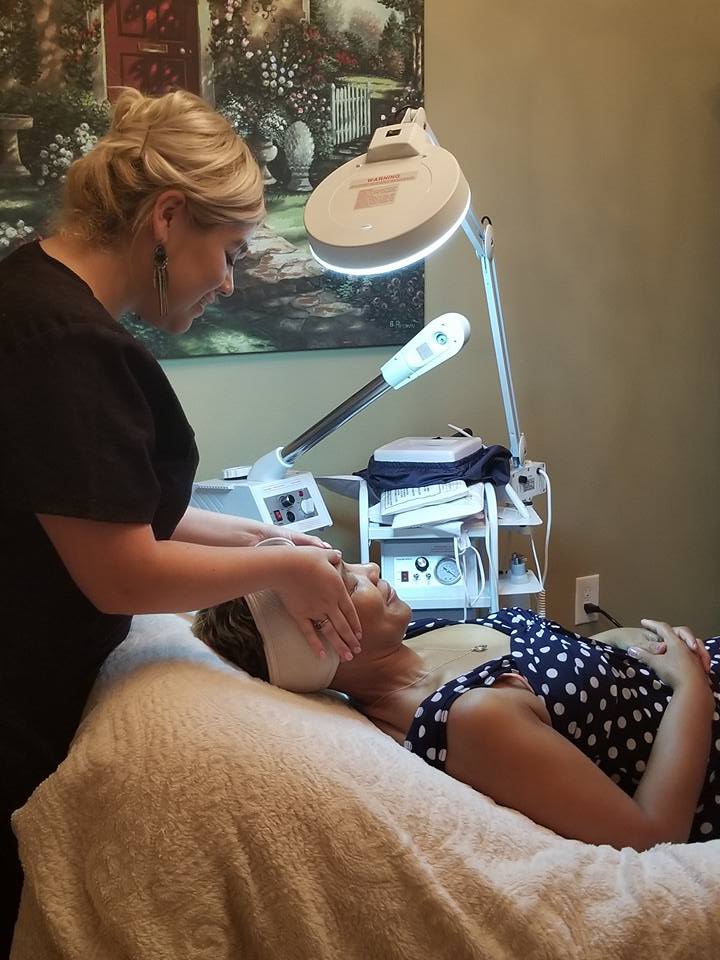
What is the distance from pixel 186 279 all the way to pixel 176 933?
2.28 feet

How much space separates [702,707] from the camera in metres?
1.36

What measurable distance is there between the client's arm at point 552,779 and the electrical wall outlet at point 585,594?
A: 1.45 m

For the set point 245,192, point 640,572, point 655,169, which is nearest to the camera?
point 245,192

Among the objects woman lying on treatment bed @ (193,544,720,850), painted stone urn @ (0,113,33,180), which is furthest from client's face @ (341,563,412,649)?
painted stone urn @ (0,113,33,180)

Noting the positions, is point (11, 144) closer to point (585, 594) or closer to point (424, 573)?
point (424, 573)

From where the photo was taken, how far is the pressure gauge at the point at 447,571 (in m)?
1.85

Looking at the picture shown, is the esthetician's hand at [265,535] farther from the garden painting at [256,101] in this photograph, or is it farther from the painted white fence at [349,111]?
the painted white fence at [349,111]

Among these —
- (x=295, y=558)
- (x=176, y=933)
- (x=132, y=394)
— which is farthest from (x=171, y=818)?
(x=132, y=394)

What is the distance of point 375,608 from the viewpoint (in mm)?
1340

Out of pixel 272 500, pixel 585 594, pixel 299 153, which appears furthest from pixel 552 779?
pixel 585 594

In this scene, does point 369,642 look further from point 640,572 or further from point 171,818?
point 640,572

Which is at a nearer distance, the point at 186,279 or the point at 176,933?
the point at 176,933

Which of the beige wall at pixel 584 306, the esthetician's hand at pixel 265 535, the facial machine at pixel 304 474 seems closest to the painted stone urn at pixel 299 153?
the beige wall at pixel 584 306

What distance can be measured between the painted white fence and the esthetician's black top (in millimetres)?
1246
